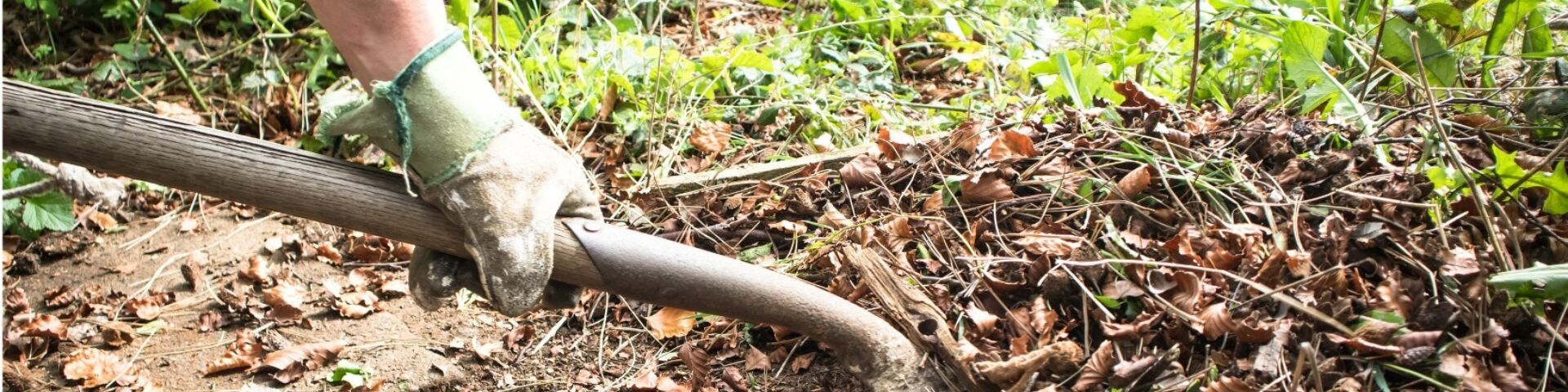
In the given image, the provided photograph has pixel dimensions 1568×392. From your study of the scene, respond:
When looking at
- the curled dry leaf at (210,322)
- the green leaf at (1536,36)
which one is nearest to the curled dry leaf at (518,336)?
the curled dry leaf at (210,322)

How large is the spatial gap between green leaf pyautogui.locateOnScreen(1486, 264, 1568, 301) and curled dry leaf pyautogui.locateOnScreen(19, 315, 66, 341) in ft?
10.2

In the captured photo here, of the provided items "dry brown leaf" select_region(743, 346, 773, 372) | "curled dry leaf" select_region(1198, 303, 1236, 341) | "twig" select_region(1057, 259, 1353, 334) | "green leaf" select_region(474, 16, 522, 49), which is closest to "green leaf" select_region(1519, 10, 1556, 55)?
"twig" select_region(1057, 259, 1353, 334)

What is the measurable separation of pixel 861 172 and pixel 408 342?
1195 mm

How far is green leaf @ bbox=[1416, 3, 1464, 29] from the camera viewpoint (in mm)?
2508

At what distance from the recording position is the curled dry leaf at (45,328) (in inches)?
102

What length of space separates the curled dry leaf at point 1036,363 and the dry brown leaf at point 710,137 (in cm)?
138

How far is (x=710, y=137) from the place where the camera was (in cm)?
322

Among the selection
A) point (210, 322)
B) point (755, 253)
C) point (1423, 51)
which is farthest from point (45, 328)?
point (1423, 51)

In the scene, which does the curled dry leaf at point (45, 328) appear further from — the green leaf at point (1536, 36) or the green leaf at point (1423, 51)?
the green leaf at point (1536, 36)

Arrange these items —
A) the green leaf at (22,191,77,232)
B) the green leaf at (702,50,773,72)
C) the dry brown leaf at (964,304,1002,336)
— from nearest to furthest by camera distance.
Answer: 1. the dry brown leaf at (964,304,1002,336)
2. the green leaf at (22,191,77,232)
3. the green leaf at (702,50,773,72)

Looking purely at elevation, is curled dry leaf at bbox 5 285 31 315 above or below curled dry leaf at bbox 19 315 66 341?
below

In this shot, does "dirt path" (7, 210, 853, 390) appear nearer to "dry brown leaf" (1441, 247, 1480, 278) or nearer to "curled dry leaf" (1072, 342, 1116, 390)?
"curled dry leaf" (1072, 342, 1116, 390)

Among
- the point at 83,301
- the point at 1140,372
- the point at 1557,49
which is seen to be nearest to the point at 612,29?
the point at 83,301

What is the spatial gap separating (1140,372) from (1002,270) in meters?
0.42
